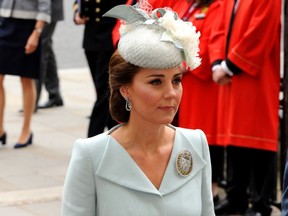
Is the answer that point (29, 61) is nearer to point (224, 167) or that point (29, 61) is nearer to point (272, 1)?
point (224, 167)

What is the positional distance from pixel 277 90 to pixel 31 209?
2044 mm

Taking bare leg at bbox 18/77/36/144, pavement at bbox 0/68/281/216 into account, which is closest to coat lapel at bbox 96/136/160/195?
pavement at bbox 0/68/281/216

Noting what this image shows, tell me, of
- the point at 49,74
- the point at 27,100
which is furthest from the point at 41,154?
the point at 49,74

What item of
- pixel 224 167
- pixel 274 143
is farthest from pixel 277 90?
pixel 224 167

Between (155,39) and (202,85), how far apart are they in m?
3.59

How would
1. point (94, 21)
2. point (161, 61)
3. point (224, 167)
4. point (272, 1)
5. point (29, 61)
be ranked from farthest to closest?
point (29, 61), point (94, 21), point (224, 167), point (272, 1), point (161, 61)

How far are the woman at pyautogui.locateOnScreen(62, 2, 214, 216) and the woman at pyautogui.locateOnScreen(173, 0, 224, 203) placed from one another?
10.9 feet

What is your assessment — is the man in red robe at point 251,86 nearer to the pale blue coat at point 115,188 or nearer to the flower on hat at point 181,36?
the flower on hat at point 181,36

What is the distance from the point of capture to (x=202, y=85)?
7023mm

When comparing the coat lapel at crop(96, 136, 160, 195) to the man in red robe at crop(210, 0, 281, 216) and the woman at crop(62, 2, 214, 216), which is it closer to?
the woman at crop(62, 2, 214, 216)

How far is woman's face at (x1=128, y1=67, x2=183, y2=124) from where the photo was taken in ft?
11.3

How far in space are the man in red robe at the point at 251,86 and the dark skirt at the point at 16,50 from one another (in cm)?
255

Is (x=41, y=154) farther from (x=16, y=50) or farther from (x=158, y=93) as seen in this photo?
(x=158, y=93)

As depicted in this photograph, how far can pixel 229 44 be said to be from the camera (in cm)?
679
